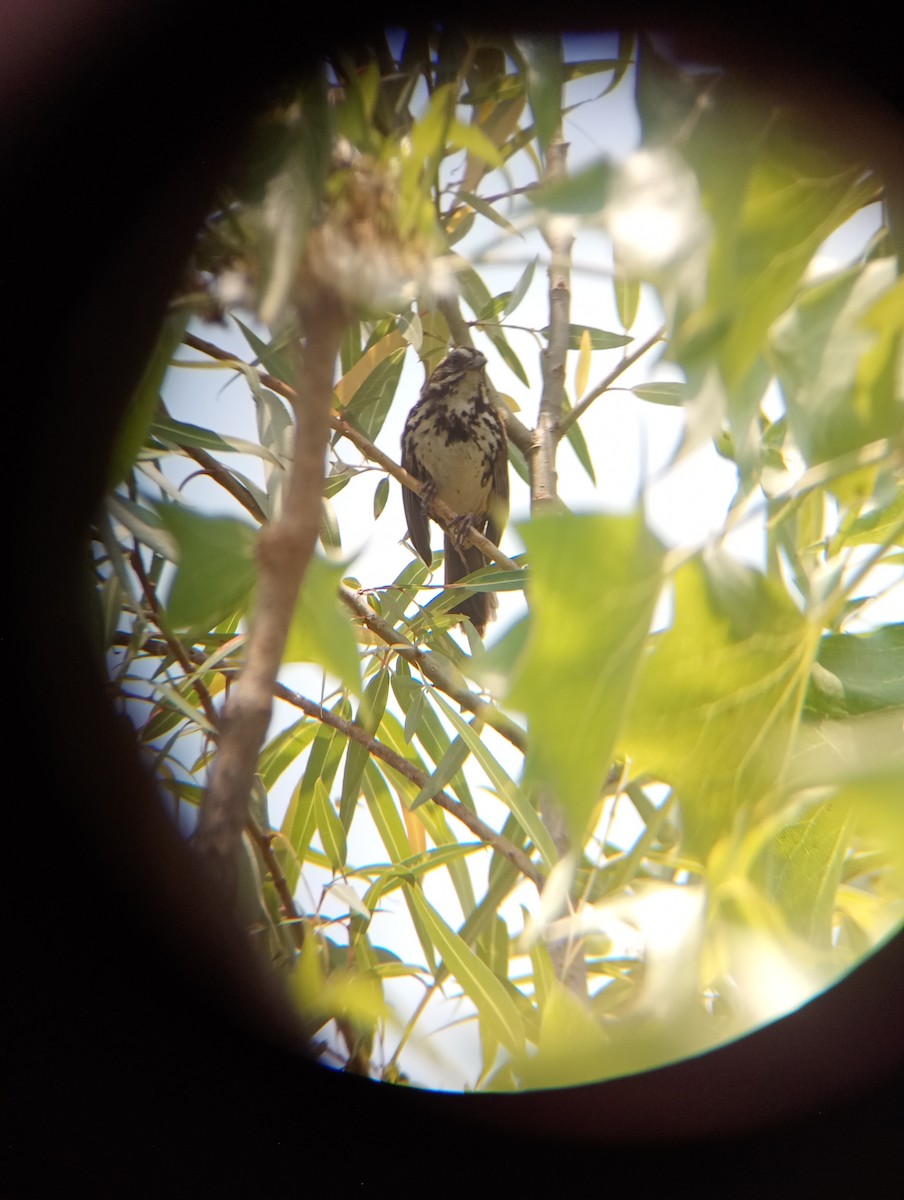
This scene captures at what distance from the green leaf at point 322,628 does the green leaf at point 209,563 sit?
1 cm

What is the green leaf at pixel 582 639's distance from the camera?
0.71ft

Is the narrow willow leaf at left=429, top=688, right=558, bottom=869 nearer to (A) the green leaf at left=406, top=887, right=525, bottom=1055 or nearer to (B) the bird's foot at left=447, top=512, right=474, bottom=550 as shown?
(A) the green leaf at left=406, top=887, right=525, bottom=1055

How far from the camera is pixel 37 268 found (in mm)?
341

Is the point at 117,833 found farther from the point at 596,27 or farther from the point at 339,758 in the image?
the point at 596,27

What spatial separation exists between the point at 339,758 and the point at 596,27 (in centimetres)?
35

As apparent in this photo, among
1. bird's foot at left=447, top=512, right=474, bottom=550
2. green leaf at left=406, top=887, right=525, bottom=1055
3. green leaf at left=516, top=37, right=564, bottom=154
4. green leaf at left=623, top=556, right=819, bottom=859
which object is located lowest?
green leaf at left=406, top=887, right=525, bottom=1055

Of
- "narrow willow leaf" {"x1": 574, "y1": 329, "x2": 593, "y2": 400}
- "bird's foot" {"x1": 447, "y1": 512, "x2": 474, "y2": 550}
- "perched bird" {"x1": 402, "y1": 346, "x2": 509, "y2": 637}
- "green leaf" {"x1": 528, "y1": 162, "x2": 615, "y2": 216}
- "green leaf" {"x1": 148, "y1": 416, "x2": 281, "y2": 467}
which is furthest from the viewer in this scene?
"perched bird" {"x1": 402, "y1": 346, "x2": 509, "y2": 637}

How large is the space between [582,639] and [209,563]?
0.10 metres

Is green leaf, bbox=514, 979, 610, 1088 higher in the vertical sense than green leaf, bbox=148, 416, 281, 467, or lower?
lower

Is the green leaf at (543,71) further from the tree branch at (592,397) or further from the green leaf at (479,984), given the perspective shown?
the green leaf at (479,984)

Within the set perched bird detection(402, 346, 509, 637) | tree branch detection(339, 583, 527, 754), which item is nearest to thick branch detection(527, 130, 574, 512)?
tree branch detection(339, 583, 527, 754)

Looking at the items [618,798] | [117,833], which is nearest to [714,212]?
[618,798]

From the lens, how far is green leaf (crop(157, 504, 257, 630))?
0.80 feet

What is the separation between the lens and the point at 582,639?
0.22m
